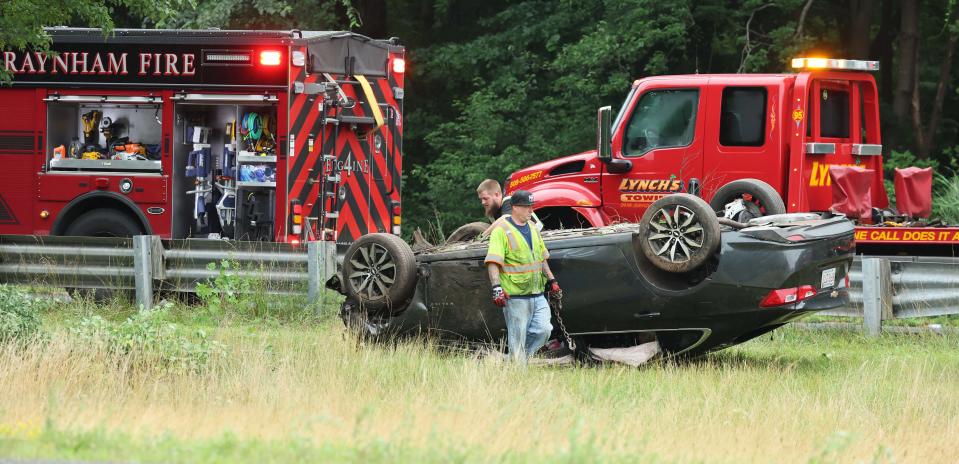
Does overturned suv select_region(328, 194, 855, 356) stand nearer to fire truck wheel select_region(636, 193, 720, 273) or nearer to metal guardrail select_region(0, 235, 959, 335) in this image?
fire truck wheel select_region(636, 193, 720, 273)

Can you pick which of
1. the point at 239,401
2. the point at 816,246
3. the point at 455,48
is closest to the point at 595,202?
the point at 816,246

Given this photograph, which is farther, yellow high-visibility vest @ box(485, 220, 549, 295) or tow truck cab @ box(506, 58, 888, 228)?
tow truck cab @ box(506, 58, 888, 228)

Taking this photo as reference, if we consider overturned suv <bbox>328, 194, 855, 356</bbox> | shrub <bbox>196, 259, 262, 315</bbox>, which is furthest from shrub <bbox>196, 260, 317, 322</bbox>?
overturned suv <bbox>328, 194, 855, 356</bbox>

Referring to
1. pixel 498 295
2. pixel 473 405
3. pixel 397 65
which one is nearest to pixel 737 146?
pixel 498 295

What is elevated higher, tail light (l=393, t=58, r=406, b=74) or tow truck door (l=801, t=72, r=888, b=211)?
tail light (l=393, t=58, r=406, b=74)

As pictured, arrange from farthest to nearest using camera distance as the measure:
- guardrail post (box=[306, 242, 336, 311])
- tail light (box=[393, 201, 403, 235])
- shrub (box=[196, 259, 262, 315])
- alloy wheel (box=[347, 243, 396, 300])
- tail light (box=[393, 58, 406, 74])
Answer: tail light (box=[393, 201, 403, 235])
tail light (box=[393, 58, 406, 74])
guardrail post (box=[306, 242, 336, 311])
shrub (box=[196, 259, 262, 315])
alloy wheel (box=[347, 243, 396, 300])

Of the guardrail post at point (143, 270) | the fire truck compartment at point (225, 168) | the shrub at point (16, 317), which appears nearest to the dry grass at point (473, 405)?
the shrub at point (16, 317)

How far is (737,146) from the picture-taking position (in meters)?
14.4

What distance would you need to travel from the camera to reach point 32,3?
1279 centimetres

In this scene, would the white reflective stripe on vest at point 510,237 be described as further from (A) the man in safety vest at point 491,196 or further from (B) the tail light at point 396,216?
(B) the tail light at point 396,216

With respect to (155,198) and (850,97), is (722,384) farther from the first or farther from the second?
(155,198)

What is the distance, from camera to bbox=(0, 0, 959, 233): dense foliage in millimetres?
25016

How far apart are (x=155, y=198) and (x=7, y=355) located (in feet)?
21.9

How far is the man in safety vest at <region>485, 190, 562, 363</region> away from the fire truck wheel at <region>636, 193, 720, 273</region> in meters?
0.82
